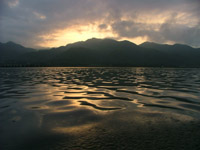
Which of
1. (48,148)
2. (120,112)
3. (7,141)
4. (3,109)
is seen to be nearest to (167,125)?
(120,112)

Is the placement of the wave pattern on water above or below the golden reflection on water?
below

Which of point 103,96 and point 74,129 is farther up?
point 74,129

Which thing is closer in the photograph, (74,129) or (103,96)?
(74,129)

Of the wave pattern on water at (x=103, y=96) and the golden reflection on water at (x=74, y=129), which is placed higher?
the golden reflection on water at (x=74, y=129)

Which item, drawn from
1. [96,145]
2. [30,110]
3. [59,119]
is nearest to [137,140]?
[96,145]

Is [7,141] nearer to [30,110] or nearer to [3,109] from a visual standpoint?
[30,110]

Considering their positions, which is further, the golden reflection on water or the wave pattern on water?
the wave pattern on water

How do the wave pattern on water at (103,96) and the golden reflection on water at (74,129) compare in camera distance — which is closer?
the golden reflection on water at (74,129)

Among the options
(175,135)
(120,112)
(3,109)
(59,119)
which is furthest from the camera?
(3,109)

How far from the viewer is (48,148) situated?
5.13m

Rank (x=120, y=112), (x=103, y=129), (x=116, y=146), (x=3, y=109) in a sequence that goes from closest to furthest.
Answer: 1. (x=116, y=146)
2. (x=103, y=129)
3. (x=120, y=112)
4. (x=3, y=109)

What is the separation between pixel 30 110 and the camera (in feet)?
32.3

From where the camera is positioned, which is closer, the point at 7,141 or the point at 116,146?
the point at 116,146

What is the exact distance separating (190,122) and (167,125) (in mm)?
1423
